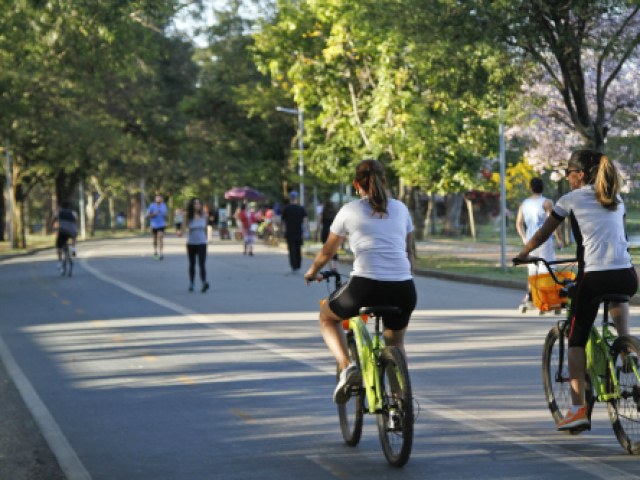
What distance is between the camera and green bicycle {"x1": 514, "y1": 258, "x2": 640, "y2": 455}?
580 cm

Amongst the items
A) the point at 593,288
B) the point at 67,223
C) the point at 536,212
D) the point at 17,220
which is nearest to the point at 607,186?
the point at 593,288

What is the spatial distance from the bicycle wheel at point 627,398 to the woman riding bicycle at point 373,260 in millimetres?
1201

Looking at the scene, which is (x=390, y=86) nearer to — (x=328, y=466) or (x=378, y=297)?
(x=378, y=297)

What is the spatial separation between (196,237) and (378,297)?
13.5 m

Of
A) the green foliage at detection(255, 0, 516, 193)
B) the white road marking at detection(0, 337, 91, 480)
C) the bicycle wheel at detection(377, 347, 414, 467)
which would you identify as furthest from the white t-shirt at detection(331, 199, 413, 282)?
the green foliage at detection(255, 0, 516, 193)

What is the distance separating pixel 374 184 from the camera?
601cm

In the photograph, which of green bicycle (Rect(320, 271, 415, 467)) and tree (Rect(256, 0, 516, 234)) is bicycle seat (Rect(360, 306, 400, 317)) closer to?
green bicycle (Rect(320, 271, 415, 467))

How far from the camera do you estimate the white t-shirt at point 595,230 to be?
604cm

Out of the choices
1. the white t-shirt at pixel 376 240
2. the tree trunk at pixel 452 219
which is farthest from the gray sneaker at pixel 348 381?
the tree trunk at pixel 452 219

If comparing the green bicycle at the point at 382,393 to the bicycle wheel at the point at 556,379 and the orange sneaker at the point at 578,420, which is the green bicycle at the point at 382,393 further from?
the bicycle wheel at the point at 556,379

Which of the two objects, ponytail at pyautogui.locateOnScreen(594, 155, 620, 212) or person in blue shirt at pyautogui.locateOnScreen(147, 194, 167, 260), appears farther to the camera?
person in blue shirt at pyautogui.locateOnScreen(147, 194, 167, 260)

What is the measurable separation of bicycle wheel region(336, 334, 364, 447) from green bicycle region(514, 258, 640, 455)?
4.19 feet

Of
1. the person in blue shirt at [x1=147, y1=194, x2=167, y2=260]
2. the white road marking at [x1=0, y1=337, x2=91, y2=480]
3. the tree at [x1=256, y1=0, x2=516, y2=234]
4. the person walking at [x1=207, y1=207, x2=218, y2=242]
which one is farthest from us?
the person walking at [x1=207, y1=207, x2=218, y2=242]

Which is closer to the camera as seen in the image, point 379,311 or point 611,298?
point 379,311
